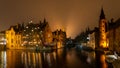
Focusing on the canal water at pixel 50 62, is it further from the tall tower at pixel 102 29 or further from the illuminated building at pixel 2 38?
the illuminated building at pixel 2 38

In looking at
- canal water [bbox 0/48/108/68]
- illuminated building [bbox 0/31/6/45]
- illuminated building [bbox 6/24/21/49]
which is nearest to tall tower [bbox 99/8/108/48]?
illuminated building [bbox 6/24/21/49]

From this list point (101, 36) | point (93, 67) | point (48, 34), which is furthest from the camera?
point (48, 34)

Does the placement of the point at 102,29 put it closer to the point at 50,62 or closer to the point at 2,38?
the point at 2,38

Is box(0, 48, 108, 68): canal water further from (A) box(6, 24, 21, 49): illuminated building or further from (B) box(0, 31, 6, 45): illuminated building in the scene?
(B) box(0, 31, 6, 45): illuminated building

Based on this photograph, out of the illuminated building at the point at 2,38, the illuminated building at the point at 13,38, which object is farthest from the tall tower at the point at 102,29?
the illuminated building at the point at 2,38

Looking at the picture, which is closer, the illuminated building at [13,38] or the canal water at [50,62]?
the canal water at [50,62]

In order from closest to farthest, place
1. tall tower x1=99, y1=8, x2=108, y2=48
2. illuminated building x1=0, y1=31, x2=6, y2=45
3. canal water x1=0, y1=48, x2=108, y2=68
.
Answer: canal water x1=0, y1=48, x2=108, y2=68
tall tower x1=99, y1=8, x2=108, y2=48
illuminated building x1=0, y1=31, x2=6, y2=45

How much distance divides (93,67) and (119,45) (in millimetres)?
32101

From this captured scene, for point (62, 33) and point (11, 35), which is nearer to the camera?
point (11, 35)

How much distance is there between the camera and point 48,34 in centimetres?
14125

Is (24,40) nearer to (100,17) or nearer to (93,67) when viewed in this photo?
(100,17)

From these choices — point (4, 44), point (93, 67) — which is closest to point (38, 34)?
point (4, 44)

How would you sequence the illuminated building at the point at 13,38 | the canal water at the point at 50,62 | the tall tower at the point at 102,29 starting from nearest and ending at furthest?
the canal water at the point at 50,62, the tall tower at the point at 102,29, the illuminated building at the point at 13,38

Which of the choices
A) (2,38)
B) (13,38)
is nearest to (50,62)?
(13,38)
